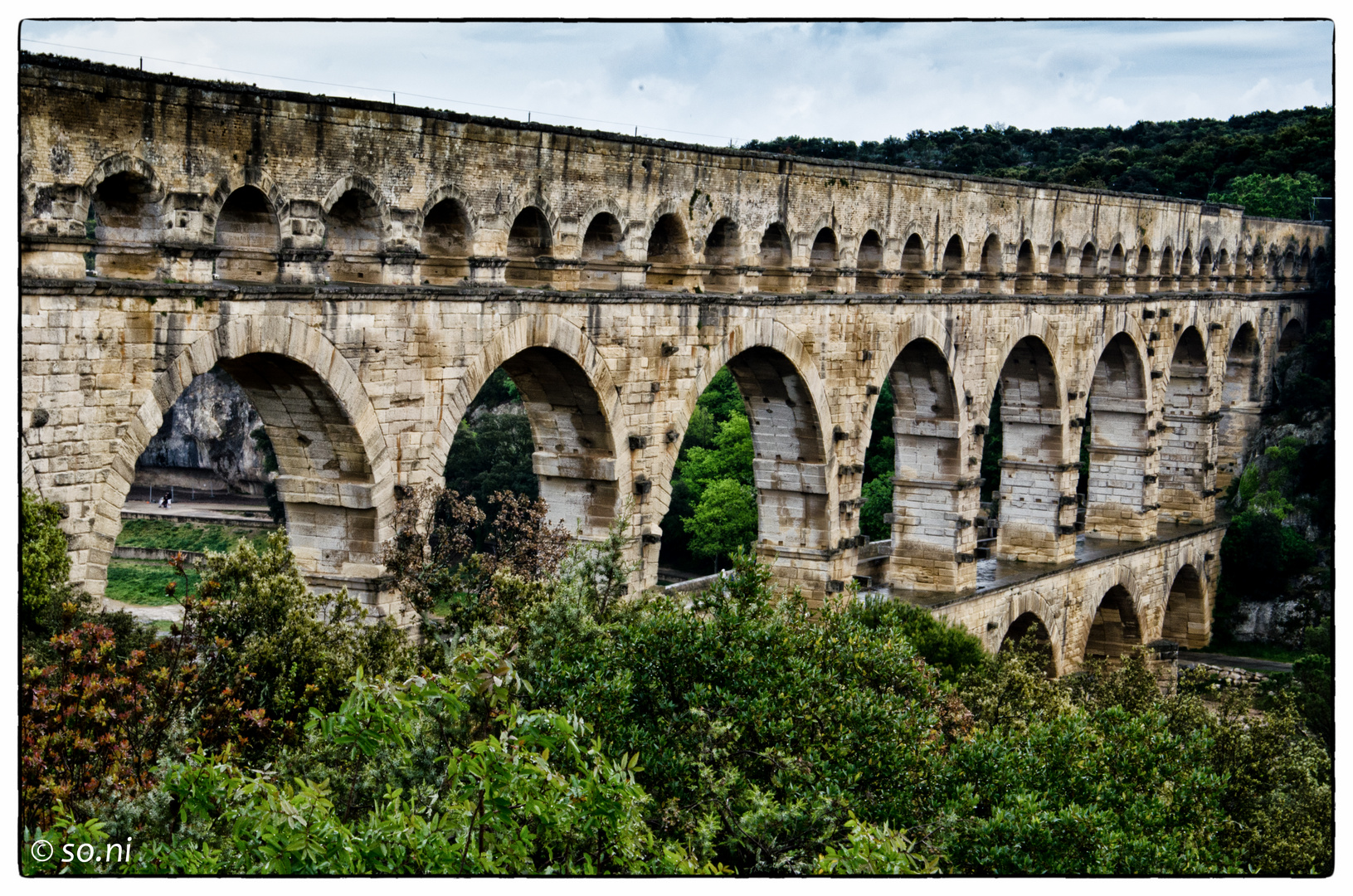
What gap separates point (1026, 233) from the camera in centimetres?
3466

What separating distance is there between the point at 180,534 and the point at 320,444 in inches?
1621

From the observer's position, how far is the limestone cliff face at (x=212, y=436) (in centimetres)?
6344

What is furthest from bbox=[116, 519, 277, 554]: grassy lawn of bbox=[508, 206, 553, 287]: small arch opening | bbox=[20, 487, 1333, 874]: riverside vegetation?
bbox=[20, 487, 1333, 874]: riverside vegetation

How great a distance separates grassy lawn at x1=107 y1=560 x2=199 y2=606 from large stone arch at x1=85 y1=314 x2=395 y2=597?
93.8 ft

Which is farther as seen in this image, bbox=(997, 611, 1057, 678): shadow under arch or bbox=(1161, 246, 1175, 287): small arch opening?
bbox=(1161, 246, 1175, 287): small arch opening

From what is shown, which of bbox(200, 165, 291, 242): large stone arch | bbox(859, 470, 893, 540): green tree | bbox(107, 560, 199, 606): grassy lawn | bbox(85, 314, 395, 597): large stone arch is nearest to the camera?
bbox(200, 165, 291, 242): large stone arch

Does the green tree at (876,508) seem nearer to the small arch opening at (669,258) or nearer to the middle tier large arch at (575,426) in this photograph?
the small arch opening at (669,258)

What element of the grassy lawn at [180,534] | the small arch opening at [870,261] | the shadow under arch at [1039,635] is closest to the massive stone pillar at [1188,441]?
the shadow under arch at [1039,635]

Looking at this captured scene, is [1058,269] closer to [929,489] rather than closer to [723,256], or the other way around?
[929,489]

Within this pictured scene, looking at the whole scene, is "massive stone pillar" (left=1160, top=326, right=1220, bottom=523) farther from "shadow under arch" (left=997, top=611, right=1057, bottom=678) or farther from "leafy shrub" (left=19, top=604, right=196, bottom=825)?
"leafy shrub" (left=19, top=604, right=196, bottom=825)

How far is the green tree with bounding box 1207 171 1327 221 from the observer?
1699 inches

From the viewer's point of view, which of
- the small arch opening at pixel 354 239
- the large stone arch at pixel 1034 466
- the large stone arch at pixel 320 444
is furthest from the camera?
the large stone arch at pixel 1034 466

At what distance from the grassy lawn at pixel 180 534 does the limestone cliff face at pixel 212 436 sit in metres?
4.49

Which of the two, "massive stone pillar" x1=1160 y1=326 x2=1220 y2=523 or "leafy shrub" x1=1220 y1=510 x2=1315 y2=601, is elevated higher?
"massive stone pillar" x1=1160 y1=326 x2=1220 y2=523
